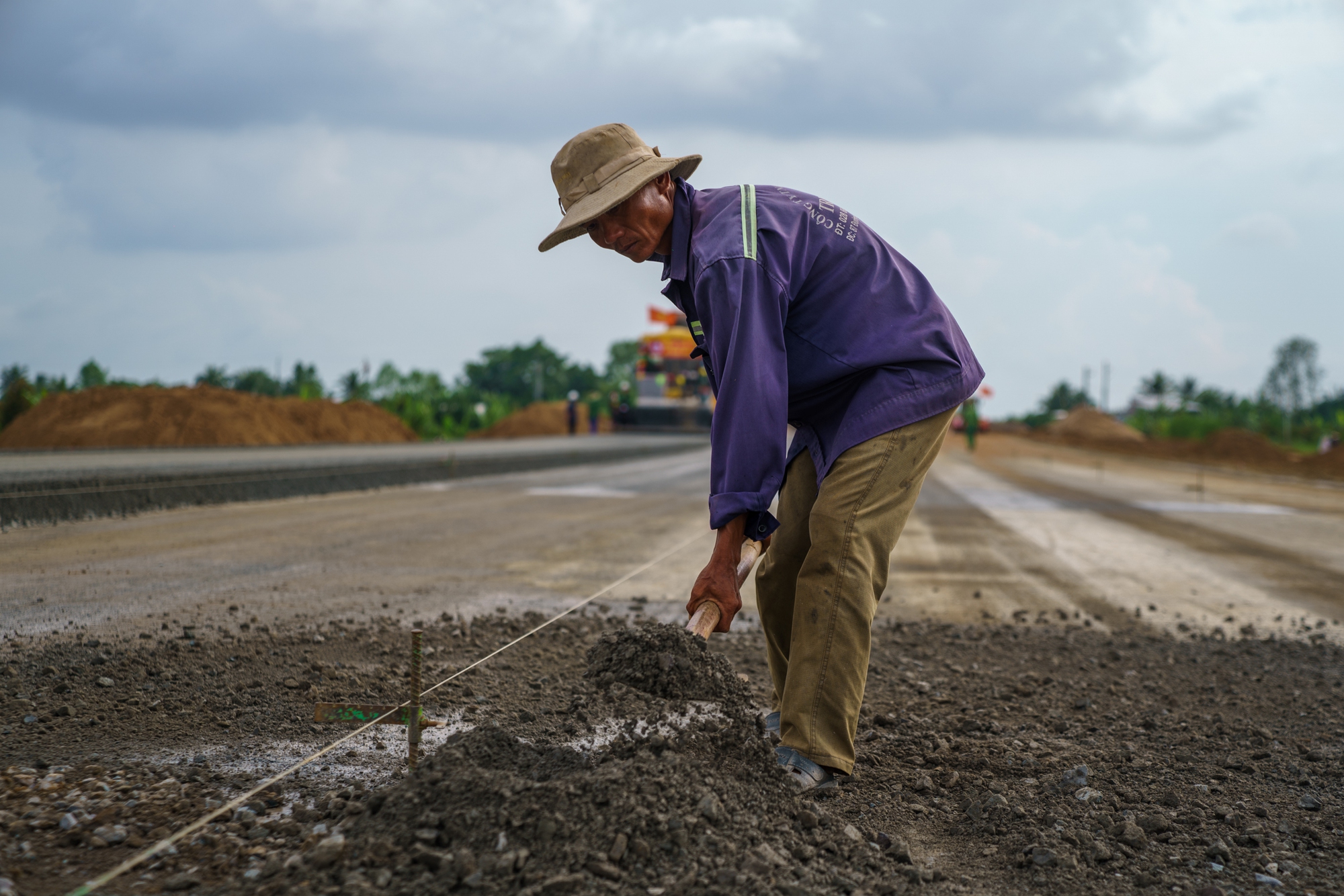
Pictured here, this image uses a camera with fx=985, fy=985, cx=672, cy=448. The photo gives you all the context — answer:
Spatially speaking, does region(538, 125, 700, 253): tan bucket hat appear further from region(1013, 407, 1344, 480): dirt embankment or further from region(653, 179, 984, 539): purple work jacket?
region(1013, 407, 1344, 480): dirt embankment

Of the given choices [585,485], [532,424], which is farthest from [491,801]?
[532,424]

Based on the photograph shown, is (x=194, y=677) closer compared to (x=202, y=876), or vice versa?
(x=202, y=876)

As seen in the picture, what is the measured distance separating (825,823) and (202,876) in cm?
141

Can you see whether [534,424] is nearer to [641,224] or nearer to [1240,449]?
[1240,449]

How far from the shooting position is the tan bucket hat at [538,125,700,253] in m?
2.66

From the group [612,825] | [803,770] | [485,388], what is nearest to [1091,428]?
[485,388]

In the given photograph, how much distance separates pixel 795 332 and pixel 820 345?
0.08 m

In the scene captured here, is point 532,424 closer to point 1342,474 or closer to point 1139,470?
point 1139,470

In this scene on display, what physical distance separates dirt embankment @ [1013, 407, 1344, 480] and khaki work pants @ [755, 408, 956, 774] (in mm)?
27116

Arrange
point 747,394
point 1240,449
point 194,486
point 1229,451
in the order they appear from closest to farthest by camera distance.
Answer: point 747,394, point 194,486, point 1240,449, point 1229,451

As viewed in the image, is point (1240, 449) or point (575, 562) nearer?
point (575, 562)

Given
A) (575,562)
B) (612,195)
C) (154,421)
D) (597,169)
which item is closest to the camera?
(612,195)

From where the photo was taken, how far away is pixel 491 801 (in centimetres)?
219

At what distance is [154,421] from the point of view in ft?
77.1
